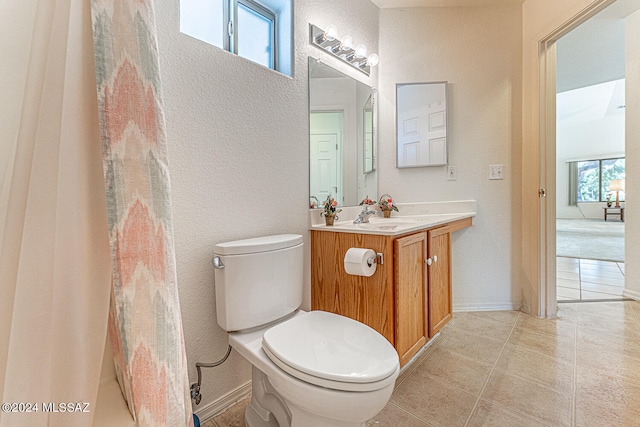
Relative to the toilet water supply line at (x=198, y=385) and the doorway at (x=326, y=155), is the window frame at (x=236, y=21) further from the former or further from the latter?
the toilet water supply line at (x=198, y=385)

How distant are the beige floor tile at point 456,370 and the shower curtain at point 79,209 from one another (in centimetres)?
132

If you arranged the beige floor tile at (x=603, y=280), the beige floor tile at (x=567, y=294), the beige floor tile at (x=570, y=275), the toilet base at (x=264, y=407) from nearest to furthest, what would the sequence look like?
→ the toilet base at (x=264, y=407)
the beige floor tile at (x=567, y=294)
the beige floor tile at (x=603, y=280)
the beige floor tile at (x=570, y=275)

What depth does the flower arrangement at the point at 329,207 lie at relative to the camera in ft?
5.54

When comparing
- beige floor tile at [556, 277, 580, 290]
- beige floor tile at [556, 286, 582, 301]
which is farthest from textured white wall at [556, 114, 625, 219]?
beige floor tile at [556, 286, 582, 301]

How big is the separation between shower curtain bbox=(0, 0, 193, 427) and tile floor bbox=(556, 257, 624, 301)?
318cm

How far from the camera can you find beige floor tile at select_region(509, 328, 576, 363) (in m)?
1.66

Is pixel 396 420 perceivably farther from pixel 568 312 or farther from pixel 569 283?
pixel 569 283

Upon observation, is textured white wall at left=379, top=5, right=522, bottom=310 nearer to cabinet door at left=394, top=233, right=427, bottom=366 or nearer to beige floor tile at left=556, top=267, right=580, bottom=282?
cabinet door at left=394, top=233, right=427, bottom=366

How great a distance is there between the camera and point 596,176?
8.17 meters

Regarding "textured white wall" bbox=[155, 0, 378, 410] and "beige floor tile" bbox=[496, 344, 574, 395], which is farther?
"beige floor tile" bbox=[496, 344, 574, 395]

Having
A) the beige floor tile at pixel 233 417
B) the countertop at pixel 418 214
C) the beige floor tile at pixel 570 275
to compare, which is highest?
the countertop at pixel 418 214

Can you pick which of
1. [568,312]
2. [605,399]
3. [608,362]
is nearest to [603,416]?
[605,399]

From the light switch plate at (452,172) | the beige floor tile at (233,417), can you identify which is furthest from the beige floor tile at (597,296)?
the beige floor tile at (233,417)

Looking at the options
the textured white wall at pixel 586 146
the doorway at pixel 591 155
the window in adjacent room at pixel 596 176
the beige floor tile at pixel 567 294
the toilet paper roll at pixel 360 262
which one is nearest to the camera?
the toilet paper roll at pixel 360 262
